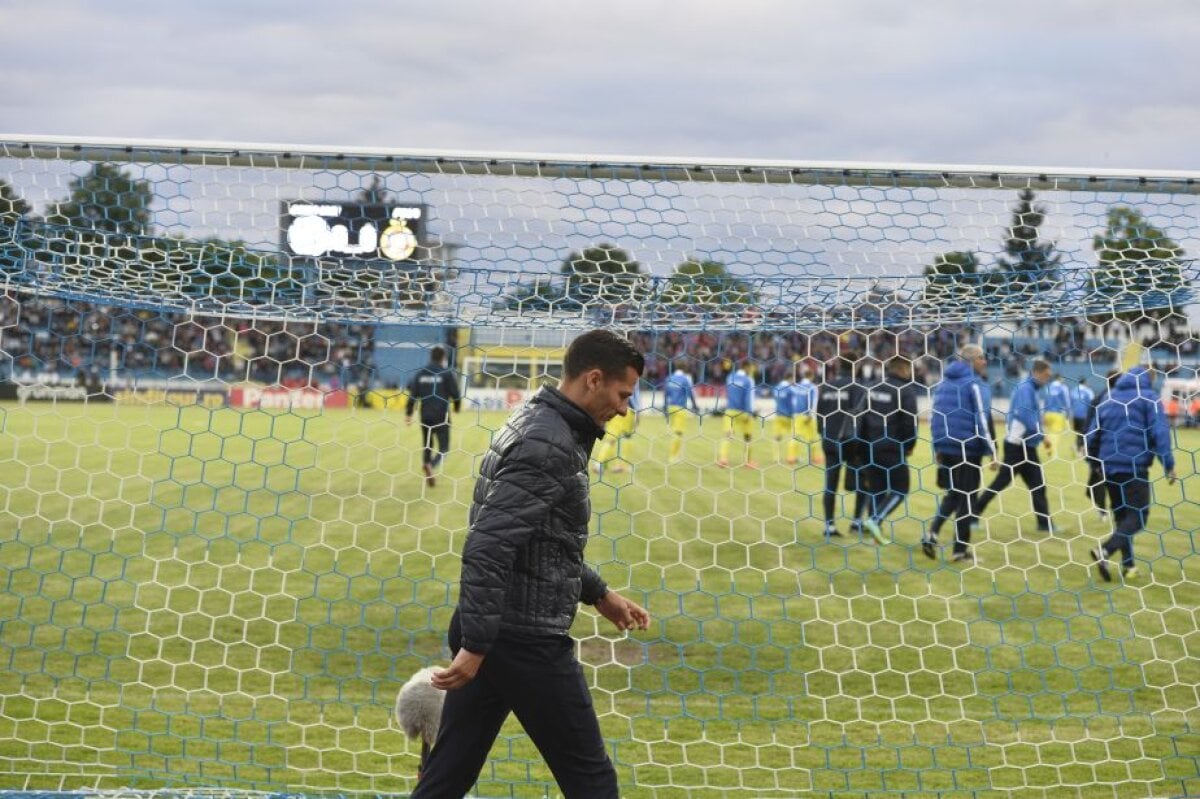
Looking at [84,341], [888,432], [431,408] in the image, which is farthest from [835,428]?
[84,341]

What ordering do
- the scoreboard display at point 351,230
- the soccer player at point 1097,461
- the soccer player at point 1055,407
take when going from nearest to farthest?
1. the scoreboard display at point 351,230
2. the soccer player at point 1097,461
3. the soccer player at point 1055,407

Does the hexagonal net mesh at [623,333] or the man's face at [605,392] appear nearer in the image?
the man's face at [605,392]

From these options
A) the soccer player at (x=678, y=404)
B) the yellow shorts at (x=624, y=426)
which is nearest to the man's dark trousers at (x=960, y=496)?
the soccer player at (x=678, y=404)

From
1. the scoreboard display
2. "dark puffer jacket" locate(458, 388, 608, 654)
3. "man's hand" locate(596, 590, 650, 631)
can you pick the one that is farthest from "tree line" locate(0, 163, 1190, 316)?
"dark puffer jacket" locate(458, 388, 608, 654)

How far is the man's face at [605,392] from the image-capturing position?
340 centimetres

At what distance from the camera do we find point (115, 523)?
35.6ft

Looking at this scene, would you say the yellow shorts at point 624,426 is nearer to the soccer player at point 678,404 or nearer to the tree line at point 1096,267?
the soccer player at point 678,404

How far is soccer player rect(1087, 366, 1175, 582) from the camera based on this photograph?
745 cm

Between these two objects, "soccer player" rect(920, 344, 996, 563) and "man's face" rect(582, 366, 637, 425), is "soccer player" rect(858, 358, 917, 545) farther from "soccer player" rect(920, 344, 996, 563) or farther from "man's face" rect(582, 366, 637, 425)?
"man's face" rect(582, 366, 637, 425)

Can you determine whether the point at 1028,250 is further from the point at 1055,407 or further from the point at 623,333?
the point at 1055,407

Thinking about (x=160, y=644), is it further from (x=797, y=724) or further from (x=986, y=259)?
(x=986, y=259)

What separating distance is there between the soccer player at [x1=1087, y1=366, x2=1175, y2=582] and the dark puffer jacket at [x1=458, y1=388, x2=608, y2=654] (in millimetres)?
4926

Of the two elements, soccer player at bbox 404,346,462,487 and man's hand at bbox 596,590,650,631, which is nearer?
man's hand at bbox 596,590,650,631

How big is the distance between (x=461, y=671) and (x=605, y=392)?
883 mm
